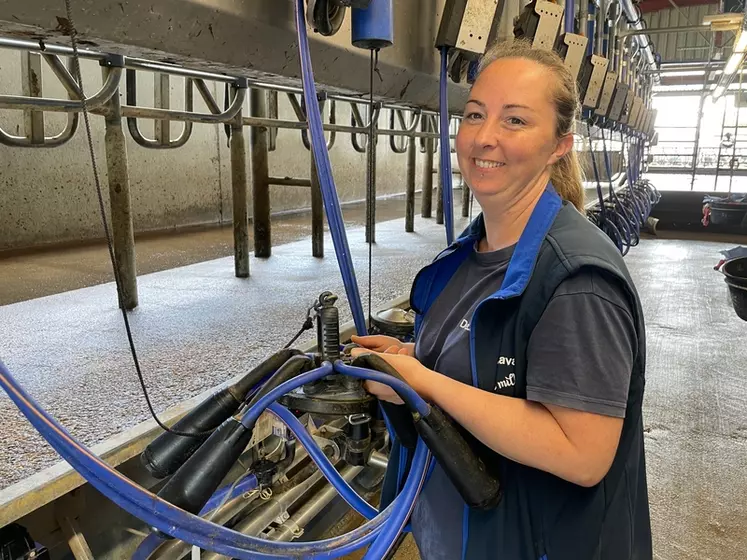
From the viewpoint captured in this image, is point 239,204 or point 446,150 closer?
point 446,150

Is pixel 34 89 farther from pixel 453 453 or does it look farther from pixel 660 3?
pixel 660 3

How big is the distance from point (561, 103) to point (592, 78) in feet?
→ 6.26

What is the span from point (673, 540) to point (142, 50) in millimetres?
1680

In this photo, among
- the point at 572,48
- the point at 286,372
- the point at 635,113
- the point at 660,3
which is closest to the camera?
the point at 286,372

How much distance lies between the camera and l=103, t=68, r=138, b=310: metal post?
1589mm

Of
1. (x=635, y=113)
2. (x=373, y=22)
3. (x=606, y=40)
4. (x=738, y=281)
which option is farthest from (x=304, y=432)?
(x=635, y=113)

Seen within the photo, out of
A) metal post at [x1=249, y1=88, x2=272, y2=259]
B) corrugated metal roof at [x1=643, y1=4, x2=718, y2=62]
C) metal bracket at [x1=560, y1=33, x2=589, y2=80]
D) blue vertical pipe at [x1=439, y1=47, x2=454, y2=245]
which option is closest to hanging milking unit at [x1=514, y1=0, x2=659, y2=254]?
metal bracket at [x1=560, y1=33, x2=589, y2=80]

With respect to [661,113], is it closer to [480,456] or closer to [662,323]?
[662,323]

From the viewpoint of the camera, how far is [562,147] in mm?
762

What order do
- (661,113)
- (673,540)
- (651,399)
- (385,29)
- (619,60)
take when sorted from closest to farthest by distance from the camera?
(385,29), (673,540), (651,399), (619,60), (661,113)

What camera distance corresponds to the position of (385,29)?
0.89 meters

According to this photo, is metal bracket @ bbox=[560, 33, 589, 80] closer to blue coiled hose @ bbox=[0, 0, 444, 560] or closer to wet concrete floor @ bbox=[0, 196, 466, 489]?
wet concrete floor @ bbox=[0, 196, 466, 489]

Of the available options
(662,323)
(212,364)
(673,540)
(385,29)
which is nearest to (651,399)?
(673,540)

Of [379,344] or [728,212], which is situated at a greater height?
[379,344]
